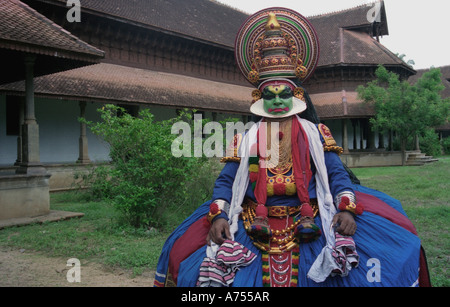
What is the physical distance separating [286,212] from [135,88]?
12.4 meters

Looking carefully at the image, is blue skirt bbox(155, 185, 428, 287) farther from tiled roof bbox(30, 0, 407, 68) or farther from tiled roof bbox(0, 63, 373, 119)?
tiled roof bbox(30, 0, 407, 68)

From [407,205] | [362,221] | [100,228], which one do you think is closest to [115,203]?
[100,228]

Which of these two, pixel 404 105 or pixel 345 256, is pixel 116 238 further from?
pixel 404 105

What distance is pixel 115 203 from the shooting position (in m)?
6.69

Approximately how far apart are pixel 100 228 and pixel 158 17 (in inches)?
490

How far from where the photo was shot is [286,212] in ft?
9.34

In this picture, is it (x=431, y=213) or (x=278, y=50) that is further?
(x=431, y=213)

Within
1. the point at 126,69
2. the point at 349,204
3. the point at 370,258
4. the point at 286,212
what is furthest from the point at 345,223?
the point at 126,69

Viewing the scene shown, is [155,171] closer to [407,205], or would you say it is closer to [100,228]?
[100,228]

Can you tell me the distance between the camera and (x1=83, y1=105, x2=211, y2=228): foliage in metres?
6.62

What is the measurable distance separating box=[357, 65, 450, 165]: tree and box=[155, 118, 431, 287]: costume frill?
1856cm

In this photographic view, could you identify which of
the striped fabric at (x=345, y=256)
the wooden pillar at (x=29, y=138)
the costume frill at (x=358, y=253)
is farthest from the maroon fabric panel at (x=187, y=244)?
the wooden pillar at (x=29, y=138)

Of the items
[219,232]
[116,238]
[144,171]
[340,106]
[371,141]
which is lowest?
[116,238]

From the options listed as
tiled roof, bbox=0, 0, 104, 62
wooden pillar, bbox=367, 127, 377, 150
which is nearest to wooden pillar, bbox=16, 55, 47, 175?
tiled roof, bbox=0, 0, 104, 62
